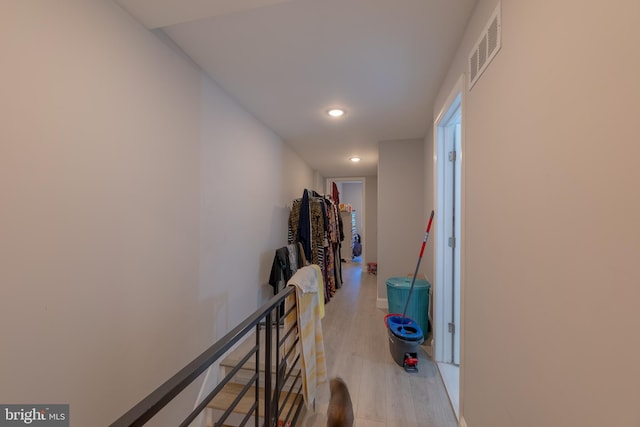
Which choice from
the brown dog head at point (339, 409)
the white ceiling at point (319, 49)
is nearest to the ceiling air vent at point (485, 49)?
the white ceiling at point (319, 49)

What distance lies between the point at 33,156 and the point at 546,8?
176cm

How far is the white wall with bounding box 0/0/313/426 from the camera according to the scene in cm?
88

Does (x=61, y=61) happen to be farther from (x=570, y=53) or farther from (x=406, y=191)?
(x=406, y=191)

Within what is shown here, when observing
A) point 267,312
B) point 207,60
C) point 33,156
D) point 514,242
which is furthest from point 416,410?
point 207,60

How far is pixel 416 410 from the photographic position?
1.71 metres

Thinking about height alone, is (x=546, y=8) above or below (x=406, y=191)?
above

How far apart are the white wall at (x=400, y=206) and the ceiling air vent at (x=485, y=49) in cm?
223

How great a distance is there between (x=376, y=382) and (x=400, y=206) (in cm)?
223

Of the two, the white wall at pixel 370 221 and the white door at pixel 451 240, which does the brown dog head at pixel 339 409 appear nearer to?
the white door at pixel 451 240

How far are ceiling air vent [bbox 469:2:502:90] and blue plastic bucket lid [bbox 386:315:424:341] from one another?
192 centimetres

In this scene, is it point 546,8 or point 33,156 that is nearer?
point 546,8

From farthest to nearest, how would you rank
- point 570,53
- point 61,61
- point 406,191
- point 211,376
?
point 406,191, point 211,376, point 61,61, point 570,53

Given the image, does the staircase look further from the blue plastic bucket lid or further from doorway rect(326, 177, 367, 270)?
doorway rect(326, 177, 367, 270)

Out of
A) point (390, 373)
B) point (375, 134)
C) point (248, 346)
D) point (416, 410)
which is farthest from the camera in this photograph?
point (375, 134)
